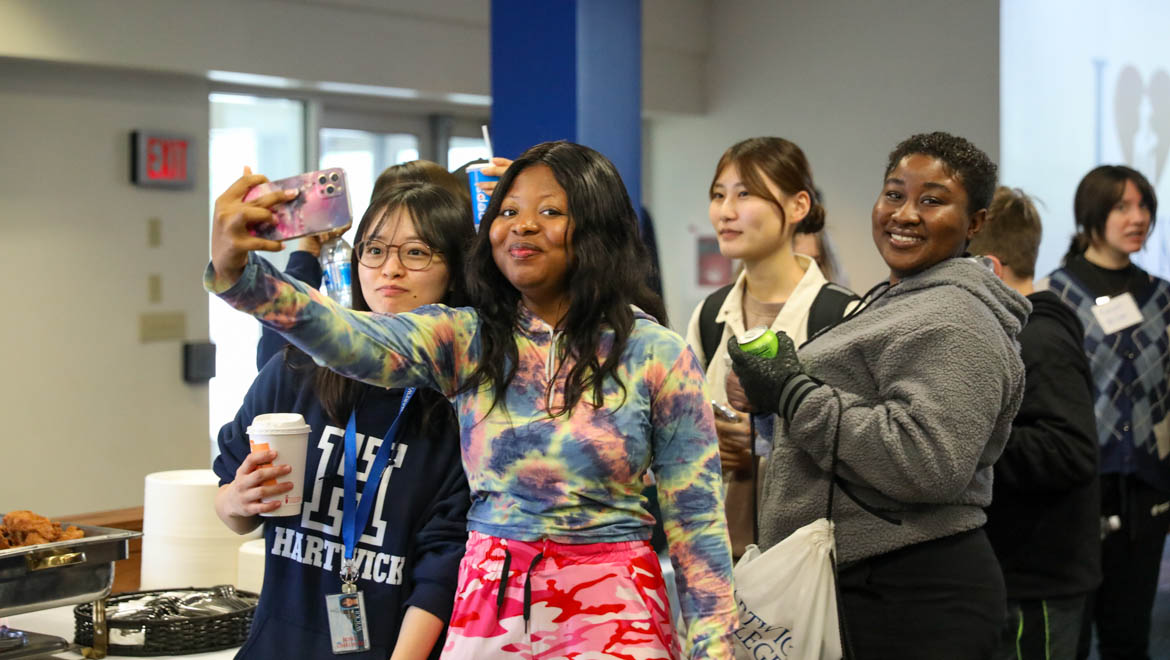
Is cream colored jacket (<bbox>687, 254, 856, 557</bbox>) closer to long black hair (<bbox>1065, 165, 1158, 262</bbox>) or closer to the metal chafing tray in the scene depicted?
the metal chafing tray

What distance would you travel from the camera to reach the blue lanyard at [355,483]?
5.56 ft

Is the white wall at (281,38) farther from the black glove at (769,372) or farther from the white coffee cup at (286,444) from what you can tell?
the black glove at (769,372)

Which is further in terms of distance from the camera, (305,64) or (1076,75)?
(1076,75)

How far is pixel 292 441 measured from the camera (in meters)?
1.63

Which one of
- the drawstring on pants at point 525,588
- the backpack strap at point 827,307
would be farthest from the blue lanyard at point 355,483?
the backpack strap at point 827,307

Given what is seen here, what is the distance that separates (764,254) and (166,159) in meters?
3.73

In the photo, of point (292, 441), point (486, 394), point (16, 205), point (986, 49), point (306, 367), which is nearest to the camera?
point (486, 394)

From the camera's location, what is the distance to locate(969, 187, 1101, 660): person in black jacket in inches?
98.0

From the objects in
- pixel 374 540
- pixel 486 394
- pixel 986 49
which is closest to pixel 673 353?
pixel 486 394

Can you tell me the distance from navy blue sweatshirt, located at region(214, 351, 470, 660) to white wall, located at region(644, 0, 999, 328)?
4.76 meters

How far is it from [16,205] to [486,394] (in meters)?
4.15

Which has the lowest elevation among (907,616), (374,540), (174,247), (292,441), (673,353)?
(907,616)

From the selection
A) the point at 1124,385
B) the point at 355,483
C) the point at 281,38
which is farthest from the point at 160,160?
the point at 355,483

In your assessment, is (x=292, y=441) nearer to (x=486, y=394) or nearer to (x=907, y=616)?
(x=486, y=394)
